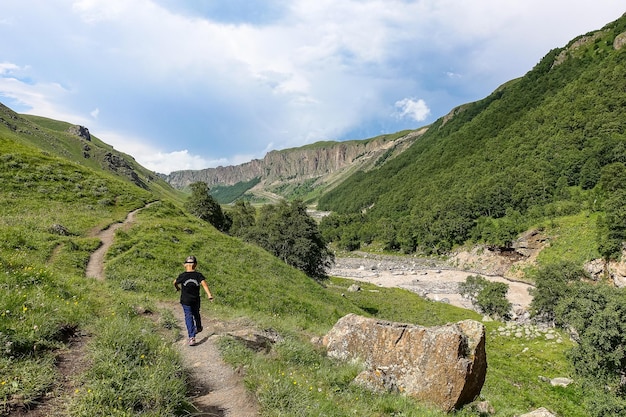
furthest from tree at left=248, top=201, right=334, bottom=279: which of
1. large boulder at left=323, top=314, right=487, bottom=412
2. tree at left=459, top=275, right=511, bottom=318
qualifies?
large boulder at left=323, top=314, right=487, bottom=412

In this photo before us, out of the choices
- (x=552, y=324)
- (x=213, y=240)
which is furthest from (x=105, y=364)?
(x=552, y=324)

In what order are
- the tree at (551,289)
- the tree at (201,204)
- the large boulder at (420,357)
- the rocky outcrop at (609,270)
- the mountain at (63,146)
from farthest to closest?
the mountain at (63,146), the tree at (201,204), the rocky outcrop at (609,270), the tree at (551,289), the large boulder at (420,357)

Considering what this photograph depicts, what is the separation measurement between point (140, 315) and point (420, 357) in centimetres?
1051

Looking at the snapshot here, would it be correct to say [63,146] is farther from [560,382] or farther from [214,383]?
[560,382]

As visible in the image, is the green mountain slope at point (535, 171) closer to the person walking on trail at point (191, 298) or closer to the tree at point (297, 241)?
the tree at point (297, 241)

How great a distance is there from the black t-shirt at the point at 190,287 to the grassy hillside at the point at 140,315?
4.90ft

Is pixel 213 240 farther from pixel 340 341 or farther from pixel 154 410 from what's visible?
pixel 154 410

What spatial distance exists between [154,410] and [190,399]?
1.29 meters

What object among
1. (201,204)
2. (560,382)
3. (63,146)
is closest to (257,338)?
(560,382)

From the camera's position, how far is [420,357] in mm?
10594

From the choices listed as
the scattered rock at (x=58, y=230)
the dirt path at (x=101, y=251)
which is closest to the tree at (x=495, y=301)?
the dirt path at (x=101, y=251)

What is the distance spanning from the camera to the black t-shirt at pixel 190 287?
35.8 ft

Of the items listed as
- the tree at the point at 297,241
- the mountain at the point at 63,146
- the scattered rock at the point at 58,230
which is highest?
the mountain at the point at 63,146

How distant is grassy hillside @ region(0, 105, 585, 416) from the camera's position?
20.2 feet
